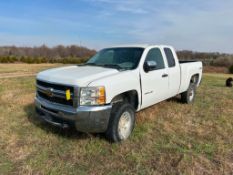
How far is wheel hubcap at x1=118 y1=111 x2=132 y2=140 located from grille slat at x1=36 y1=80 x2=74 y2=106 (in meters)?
1.03

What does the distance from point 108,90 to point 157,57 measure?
2175 millimetres

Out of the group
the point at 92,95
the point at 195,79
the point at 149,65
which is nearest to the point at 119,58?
the point at 149,65

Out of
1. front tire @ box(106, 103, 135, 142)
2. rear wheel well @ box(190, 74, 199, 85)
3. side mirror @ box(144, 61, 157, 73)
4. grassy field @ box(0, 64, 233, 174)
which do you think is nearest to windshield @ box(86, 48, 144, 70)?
side mirror @ box(144, 61, 157, 73)

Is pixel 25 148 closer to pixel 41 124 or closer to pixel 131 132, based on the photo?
pixel 41 124

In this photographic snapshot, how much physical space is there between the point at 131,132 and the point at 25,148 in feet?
6.68

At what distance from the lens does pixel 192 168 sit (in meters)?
3.30

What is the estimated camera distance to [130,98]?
4441 millimetres

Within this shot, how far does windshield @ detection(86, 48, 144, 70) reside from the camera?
15.3 ft

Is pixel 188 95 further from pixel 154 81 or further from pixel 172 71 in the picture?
pixel 154 81

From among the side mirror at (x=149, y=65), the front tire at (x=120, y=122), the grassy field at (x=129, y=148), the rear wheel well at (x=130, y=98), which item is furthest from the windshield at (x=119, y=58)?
the grassy field at (x=129, y=148)

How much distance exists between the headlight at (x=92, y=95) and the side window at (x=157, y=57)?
6.15 ft

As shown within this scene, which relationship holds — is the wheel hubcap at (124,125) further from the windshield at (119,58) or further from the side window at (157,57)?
the side window at (157,57)

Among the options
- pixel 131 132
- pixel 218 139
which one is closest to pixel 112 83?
pixel 131 132

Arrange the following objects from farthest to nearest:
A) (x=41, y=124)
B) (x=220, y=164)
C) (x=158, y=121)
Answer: (x=158, y=121)
(x=41, y=124)
(x=220, y=164)
